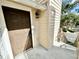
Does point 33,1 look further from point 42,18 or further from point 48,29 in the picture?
point 48,29

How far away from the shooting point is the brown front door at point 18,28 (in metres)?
2.29

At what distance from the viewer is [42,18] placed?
365 centimetres

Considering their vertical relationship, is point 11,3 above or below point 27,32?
above

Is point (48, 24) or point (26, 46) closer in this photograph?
point (26, 46)

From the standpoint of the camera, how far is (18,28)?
8.79ft

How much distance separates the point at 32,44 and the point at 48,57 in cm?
87

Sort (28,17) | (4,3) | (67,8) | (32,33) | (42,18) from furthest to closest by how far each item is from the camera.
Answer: (67,8) → (42,18) → (32,33) → (28,17) → (4,3)

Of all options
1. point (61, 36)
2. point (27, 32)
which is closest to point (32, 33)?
point (27, 32)

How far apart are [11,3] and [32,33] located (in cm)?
154

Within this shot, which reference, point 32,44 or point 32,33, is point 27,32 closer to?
point 32,33

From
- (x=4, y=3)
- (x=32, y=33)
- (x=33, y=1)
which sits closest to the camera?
(x=4, y=3)

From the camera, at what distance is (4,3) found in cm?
193

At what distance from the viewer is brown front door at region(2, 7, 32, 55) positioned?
2.29 m

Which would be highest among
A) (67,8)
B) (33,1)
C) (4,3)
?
(67,8)
